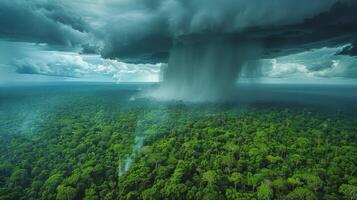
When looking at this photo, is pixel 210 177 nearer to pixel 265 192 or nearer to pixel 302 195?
pixel 265 192

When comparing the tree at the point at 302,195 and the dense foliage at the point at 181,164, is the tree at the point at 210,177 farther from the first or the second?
the tree at the point at 302,195

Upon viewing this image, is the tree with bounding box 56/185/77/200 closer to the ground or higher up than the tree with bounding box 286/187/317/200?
closer to the ground

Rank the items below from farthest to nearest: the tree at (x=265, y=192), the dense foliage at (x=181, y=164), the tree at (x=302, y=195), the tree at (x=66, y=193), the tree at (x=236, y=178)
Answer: the tree at (x=236, y=178), the dense foliage at (x=181, y=164), the tree at (x=66, y=193), the tree at (x=265, y=192), the tree at (x=302, y=195)

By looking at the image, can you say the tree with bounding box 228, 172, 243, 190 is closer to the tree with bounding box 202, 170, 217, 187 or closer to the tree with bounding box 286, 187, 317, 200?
the tree with bounding box 202, 170, 217, 187

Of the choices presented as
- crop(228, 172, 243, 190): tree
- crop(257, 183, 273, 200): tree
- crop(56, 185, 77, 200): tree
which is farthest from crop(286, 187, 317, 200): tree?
crop(56, 185, 77, 200): tree

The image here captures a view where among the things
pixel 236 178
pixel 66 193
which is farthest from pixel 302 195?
pixel 66 193

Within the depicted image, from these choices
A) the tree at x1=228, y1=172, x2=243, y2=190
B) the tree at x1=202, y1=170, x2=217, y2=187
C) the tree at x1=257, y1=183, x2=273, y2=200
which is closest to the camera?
the tree at x1=257, y1=183, x2=273, y2=200

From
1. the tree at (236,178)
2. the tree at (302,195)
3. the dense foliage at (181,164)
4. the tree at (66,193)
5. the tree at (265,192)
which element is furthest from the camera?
the tree at (236,178)

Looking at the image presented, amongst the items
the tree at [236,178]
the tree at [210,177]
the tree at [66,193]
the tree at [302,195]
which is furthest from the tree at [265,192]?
the tree at [66,193]

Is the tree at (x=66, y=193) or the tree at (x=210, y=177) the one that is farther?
the tree at (x=210, y=177)

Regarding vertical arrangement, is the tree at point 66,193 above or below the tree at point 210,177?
below
